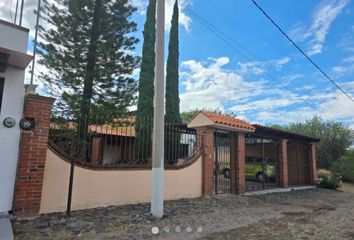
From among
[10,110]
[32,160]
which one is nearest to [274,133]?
[32,160]

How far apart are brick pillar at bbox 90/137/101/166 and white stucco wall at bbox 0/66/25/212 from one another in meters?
1.83

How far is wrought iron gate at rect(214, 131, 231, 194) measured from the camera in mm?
9914

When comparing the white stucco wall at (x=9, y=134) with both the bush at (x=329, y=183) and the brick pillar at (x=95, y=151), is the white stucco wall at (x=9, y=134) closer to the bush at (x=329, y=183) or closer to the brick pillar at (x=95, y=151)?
the brick pillar at (x=95, y=151)

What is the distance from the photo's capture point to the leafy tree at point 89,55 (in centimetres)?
1284

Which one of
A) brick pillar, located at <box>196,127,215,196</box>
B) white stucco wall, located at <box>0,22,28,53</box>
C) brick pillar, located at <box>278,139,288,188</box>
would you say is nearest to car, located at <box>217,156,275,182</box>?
brick pillar, located at <box>278,139,288,188</box>

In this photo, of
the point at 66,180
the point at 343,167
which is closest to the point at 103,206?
the point at 66,180

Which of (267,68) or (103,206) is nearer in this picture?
(103,206)

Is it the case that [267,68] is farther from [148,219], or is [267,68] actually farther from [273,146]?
[148,219]

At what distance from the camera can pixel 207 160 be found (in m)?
9.26

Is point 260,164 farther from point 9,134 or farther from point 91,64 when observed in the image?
point 9,134

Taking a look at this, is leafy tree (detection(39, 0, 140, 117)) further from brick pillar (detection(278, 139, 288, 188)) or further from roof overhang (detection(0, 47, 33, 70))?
brick pillar (detection(278, 139, 288, 188))

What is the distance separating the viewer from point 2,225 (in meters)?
4.38

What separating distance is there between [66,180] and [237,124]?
6322mm

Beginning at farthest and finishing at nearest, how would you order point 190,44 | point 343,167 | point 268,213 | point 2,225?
point 343,167 < point 190,44 < point 268,213 < point 2,225
